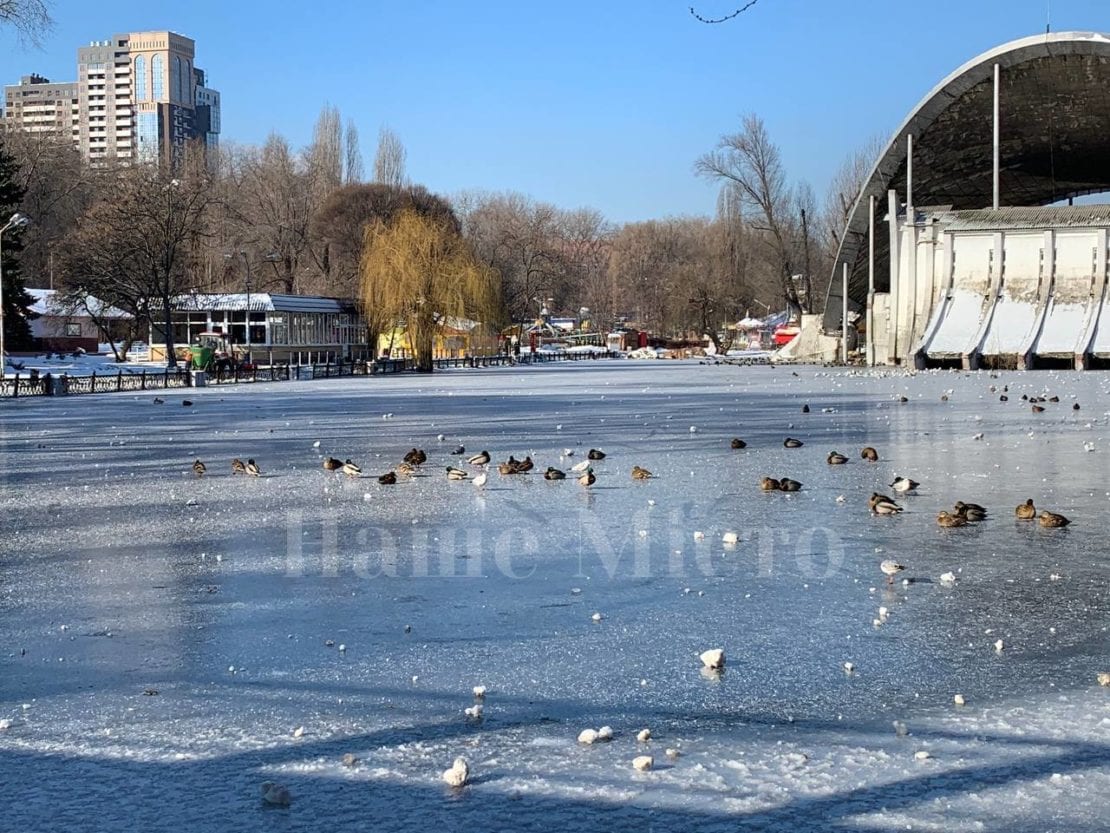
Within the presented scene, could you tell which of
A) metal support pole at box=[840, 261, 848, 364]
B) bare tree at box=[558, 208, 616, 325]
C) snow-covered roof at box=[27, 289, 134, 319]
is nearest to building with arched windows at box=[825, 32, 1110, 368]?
metal support pole at box=[840, 261, 848, 364]

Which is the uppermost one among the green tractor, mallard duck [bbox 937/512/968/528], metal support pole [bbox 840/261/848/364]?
metal support pole [bbox 840/261/848/364]

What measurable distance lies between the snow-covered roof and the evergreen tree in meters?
2.65

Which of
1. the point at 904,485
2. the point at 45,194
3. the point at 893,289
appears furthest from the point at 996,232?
the point at 45,194

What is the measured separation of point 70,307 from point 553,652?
2637 inches

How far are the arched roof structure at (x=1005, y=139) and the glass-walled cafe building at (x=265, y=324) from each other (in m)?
26.3

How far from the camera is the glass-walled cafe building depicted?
65875 mm

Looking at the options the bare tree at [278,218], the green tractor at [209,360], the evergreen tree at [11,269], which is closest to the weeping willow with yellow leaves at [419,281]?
the green tractor at [209,360]

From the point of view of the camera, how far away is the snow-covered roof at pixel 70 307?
65812 mm

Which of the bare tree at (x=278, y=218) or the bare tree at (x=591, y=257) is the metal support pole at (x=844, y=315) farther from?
the bare tree at (x=591, y=257)

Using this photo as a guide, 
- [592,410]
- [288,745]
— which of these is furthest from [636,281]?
[288,745]

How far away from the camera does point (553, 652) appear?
5555mm

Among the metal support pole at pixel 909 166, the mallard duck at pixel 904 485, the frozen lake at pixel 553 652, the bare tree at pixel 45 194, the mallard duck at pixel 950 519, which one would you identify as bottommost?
the frozen lake at pixel 553 652

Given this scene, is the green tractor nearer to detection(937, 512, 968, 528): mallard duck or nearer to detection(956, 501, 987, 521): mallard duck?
detection(956, 501, 987, 521): mallard duck

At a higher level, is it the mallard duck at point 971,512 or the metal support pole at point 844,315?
the metal support pole at point 844,315
